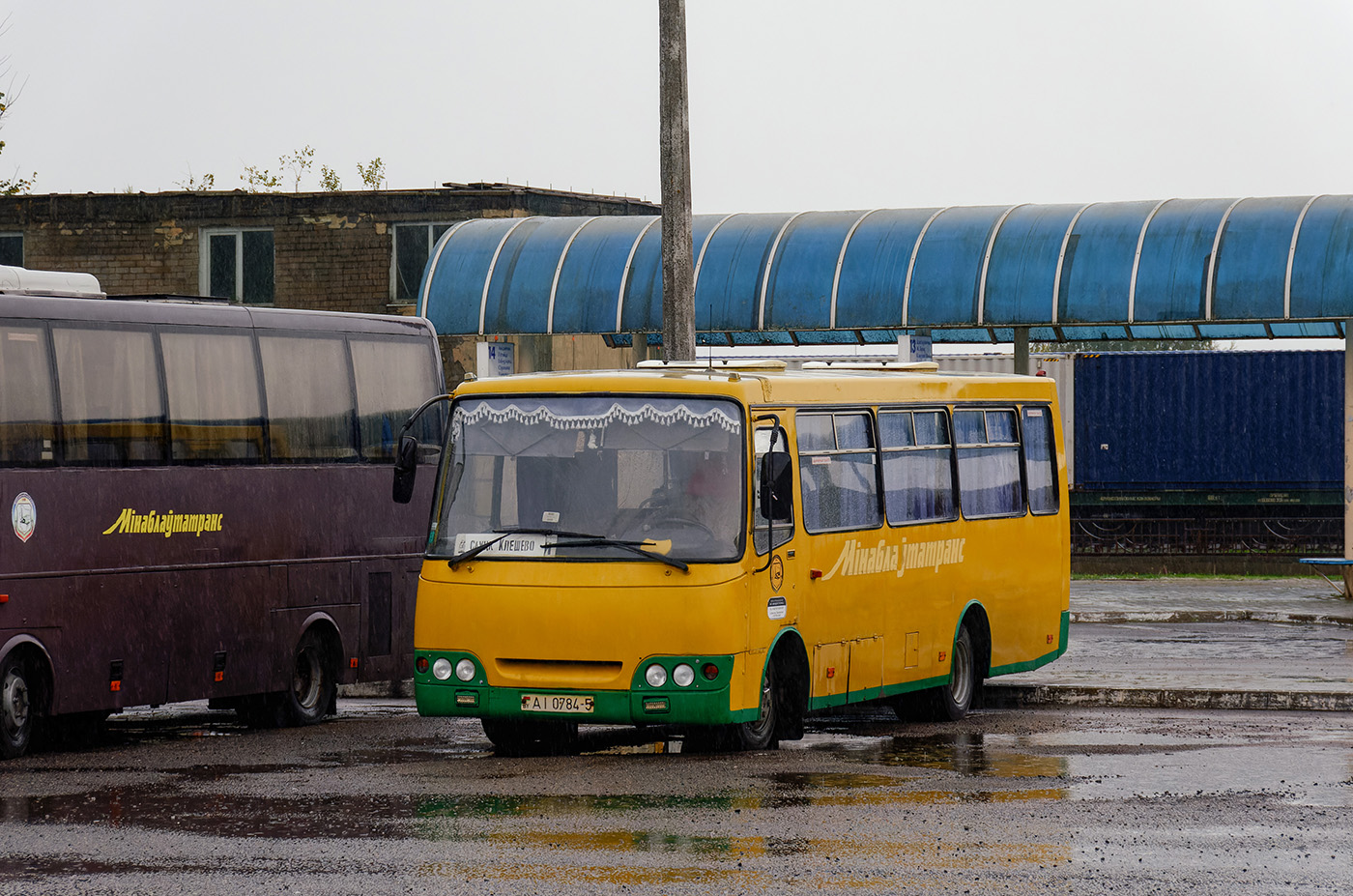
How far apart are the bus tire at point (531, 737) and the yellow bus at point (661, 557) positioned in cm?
2

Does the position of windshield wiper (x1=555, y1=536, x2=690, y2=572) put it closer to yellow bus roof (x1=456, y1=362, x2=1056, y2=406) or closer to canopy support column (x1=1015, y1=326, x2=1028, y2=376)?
yellow bus roof (x1=456, y1=362, x2=1056, y2=406)

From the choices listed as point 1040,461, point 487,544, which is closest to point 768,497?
point 487,544

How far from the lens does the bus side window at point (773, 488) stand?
1310 cm

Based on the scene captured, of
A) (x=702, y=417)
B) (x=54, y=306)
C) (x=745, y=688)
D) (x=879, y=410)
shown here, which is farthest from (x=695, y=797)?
(x=54, y=306)

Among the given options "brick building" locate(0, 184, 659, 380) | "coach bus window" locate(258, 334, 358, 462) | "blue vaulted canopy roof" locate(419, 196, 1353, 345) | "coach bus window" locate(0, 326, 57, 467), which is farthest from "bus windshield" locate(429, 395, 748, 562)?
"brick building" locate(0, 184, 659, 380)

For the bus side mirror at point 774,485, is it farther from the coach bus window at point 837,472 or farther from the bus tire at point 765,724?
the bus tire at point 765,724

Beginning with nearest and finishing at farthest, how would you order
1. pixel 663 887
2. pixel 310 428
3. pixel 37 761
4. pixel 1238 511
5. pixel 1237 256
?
pixel 663 887 → pixel 37 761 → pixel 310 428 → pixel 1237 256 → pixel 1238 511

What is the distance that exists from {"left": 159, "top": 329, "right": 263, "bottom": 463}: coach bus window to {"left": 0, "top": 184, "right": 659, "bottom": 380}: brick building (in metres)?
24.2

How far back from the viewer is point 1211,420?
122 ft

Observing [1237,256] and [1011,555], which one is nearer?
[1011,555]

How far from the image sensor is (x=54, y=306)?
14.5 metres

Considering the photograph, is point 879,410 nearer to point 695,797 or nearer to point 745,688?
point 745,688

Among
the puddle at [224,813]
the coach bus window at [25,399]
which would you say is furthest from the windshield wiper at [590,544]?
the coach bus window at [25,399]

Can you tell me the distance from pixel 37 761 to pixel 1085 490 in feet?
86.3
